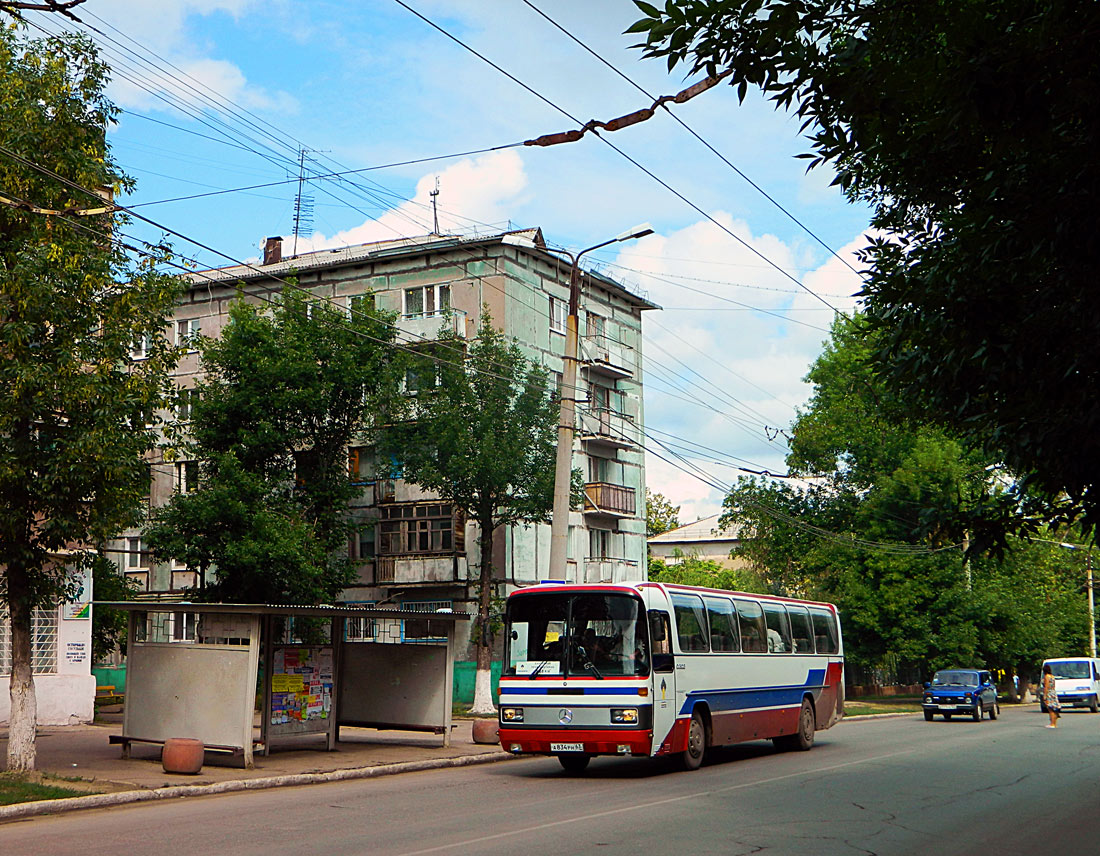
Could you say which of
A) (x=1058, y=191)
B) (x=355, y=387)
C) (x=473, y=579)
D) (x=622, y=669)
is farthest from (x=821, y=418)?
(x=1058, y=191)

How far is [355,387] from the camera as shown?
38031 millimetres

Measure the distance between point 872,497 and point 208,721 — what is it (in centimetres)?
4097

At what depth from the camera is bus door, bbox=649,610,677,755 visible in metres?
17.9

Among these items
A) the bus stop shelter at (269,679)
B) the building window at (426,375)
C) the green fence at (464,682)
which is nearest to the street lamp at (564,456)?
the bus stop shelter at (269,679)

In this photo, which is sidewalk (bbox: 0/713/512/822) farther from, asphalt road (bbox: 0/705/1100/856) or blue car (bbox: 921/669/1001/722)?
blue car (bbox: 921/669/1001/722)

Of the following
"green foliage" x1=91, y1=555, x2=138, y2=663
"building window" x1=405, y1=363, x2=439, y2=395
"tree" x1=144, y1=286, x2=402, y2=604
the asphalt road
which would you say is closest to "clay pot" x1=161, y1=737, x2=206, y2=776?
the asphalt road

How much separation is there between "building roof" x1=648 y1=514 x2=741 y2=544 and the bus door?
82676 millimetres

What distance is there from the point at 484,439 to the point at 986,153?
98.8 feet

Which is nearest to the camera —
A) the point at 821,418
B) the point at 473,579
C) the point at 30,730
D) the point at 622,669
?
the point at 30,730

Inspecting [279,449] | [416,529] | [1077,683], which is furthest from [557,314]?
[1077,683]

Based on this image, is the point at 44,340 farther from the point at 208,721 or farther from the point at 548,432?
the point at 548,432

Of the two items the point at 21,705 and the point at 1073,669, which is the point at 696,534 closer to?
the point at 1073,669

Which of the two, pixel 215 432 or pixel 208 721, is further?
pixel 215 432

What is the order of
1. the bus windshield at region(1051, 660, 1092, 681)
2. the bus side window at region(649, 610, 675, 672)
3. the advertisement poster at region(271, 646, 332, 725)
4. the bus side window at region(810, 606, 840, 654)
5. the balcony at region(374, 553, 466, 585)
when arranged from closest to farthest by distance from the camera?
the bus side window at region(649, 610, 675, 672) < the advertisement poster at region(271, 646, 332, 725) < the bus side window at region(810, 606, 840, 654) < the balcony at region(374, 553, 466, 585) < the bus windshield at region(1051, 660, 1092, 681)
